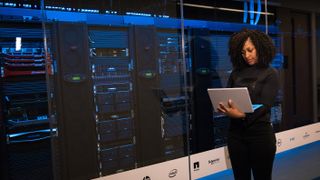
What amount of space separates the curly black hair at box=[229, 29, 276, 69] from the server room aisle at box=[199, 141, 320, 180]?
63.0 inches

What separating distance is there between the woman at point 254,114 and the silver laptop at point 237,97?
0.12 feet

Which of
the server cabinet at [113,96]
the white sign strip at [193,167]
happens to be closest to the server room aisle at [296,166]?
the white sign strip at [193,167]

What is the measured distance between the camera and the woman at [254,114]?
2.32 m

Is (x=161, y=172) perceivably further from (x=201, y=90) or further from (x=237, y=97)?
(x=237, y=97)

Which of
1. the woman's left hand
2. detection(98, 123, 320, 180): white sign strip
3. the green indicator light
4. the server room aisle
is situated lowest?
the server room aisle

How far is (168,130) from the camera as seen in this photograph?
3.40 m

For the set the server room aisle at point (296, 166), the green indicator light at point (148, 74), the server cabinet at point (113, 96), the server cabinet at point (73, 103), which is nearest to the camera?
the server cabinet at point (73, 103)

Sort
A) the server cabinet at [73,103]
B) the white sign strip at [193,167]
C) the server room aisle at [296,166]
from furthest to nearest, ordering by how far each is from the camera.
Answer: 1. the server room aisle at [296,166]
2. the white sign strip at [193,167]
3. the server cabinet at [73,103]

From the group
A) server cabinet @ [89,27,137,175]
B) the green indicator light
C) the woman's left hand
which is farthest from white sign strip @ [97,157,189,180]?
the woman's left hand

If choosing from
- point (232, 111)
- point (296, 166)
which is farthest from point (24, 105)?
point (296, 166)

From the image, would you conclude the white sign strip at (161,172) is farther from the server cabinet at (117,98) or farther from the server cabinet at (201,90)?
the server cabinet at (201,90)

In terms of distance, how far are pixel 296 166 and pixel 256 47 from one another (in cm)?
210

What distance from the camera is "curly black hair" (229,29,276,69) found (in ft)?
8.04

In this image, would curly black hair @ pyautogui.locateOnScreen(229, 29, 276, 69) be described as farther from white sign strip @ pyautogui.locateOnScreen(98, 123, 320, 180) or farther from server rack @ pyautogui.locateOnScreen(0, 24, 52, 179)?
server rack @ pyautogui.locateOnScreen(0, 24, 52, 179)
